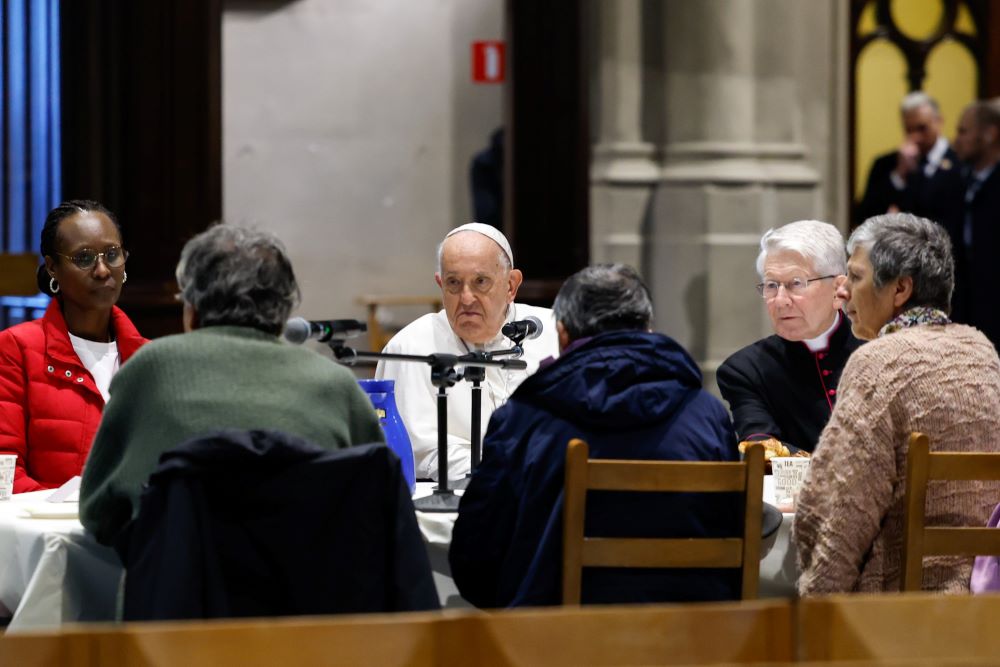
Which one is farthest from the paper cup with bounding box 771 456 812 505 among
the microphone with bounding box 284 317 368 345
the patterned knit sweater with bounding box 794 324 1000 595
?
the microphone with bounding box 284 317 368 345

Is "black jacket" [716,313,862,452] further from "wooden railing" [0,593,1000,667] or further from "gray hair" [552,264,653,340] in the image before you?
"wooden railing" [0,593,1000,667]

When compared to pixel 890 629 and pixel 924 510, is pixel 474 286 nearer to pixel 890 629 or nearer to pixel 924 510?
pixel 924 510

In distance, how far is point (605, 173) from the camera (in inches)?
300

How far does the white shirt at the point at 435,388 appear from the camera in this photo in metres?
4.08

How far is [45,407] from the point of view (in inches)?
150

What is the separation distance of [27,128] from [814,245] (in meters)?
4.15

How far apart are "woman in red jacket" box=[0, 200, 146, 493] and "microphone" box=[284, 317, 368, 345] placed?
3.20 feet

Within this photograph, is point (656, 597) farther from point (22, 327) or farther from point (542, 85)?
point (542, 85)

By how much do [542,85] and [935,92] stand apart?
2426mm

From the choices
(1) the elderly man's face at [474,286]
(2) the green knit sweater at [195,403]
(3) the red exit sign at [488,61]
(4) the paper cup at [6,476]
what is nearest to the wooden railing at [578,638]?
(2) the green knit sweater at [195,403]

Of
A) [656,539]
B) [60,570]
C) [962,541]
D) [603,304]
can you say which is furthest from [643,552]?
[60,570]

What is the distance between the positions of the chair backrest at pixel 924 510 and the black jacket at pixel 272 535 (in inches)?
40.1

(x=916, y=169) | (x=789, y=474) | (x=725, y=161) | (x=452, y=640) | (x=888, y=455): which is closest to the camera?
(x=452, y=640)

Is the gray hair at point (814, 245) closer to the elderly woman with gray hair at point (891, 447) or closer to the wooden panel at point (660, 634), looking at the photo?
the elderly woman with gray hair at point (891, 447)
